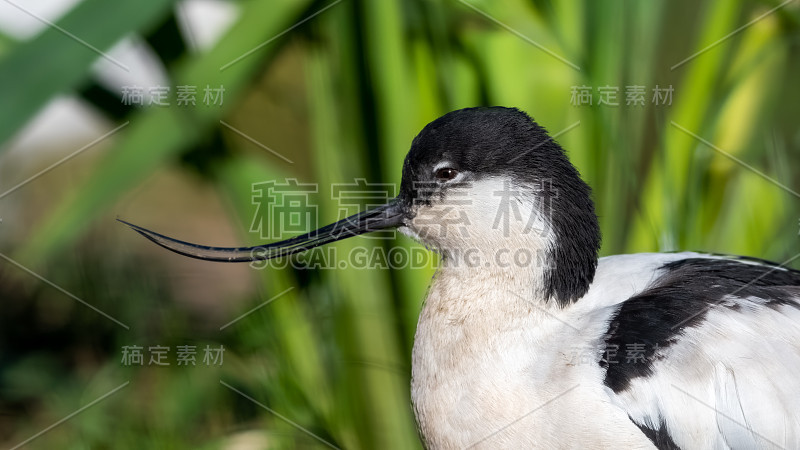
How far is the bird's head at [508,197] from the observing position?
51.6 inches

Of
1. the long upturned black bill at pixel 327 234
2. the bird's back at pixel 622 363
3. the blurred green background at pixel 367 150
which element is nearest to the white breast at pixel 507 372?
the bird's back at pixel 622 363

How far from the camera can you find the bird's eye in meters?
1.37

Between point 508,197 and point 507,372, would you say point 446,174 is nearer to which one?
point 508,197

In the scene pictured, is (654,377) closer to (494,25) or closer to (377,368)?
(377,368)

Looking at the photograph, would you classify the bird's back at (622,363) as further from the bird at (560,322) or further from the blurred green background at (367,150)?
the blurred green background at (367,150)

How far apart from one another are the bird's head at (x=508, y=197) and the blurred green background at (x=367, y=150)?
24 centimetres

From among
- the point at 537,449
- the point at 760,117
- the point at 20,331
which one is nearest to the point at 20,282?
the point at 20,331

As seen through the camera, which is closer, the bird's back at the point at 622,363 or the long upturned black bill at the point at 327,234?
the bird's back at the point at 622,363

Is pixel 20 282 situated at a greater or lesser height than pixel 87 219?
lesser

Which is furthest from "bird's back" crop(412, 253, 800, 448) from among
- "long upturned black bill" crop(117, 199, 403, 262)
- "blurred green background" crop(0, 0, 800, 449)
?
"blurred green background" crop(0, 0, 800, 449)

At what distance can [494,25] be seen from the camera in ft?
5.35

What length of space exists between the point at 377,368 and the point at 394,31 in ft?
2.19

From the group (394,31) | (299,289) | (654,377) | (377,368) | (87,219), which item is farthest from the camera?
(299,289)

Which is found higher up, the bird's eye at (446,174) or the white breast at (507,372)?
the bird's eye at (446,174)
